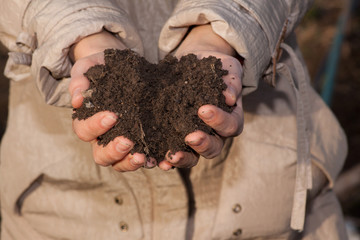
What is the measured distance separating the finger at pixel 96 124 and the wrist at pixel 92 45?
183mm

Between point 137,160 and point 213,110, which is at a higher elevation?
point 213,110

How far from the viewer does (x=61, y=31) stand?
1.14m

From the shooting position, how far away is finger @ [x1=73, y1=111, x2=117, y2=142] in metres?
1.03

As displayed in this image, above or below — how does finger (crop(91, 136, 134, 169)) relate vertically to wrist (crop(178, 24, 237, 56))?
below

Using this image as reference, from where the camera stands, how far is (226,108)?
110cm

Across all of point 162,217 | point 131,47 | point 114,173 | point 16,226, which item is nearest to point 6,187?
point 16,226

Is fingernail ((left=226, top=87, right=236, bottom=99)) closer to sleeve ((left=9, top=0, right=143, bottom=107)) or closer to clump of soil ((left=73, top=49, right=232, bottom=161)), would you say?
clump of soil ((left=73, top=49, right=232, bottom=161))

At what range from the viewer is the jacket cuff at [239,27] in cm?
115

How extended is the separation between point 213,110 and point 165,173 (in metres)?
0.37

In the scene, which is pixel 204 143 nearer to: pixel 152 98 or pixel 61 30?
pixel 152 98

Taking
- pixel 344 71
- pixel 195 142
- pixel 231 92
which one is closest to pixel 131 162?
pixel 195 142

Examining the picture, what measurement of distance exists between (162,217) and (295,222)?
375mm

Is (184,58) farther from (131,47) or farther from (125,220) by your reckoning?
(125,220)

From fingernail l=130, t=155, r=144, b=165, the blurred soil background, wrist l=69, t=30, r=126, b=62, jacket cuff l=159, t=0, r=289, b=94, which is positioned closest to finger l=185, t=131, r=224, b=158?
fingernail l=130, t=155, r=144, b=165
